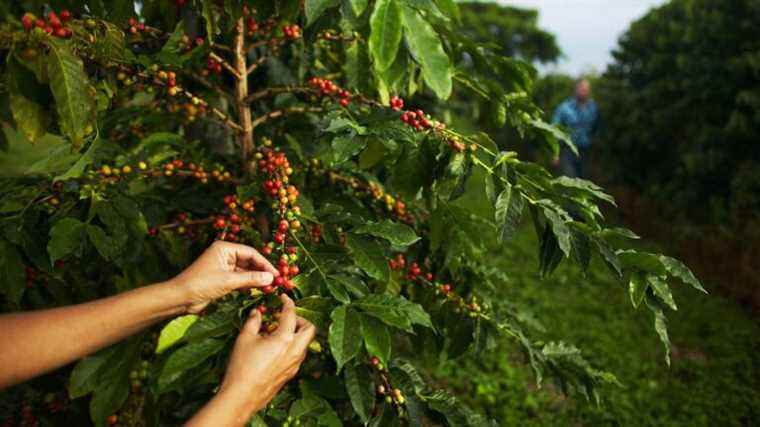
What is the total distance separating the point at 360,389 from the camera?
52.3 inches

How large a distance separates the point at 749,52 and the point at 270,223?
648cm

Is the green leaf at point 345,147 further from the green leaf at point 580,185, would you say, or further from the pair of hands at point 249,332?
the green leaf at point 580,185

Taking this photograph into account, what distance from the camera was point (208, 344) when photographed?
3.91ft

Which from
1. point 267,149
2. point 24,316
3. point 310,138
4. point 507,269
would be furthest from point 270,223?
point 507,269

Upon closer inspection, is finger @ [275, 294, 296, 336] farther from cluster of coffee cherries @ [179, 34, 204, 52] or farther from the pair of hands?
cluster of coffee cherries @ [179, 34, 204, 52]

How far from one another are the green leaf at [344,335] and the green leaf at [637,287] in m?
0.66

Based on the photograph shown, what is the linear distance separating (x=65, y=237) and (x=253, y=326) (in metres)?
0.65

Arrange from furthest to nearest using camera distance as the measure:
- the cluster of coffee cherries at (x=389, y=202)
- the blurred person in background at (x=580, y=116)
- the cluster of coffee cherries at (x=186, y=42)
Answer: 1. the blurred person in background at (x=580, y=116)
2. the cluster of coffee cherries at (x=389, y=202)
3. the cluster of coffee cherries at (x=186, y=42)

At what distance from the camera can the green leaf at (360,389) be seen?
1309 mm

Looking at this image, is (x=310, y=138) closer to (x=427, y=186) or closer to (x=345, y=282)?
(x=427, y=186)

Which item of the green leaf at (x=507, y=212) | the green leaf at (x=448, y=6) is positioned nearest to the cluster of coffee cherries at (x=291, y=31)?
the green leaf at (x=448, y=6)

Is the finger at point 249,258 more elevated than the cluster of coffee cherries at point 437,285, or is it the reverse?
the finger at point 249,258

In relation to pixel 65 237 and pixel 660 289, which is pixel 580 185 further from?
pixel 65 237

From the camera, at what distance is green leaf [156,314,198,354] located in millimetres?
1155
